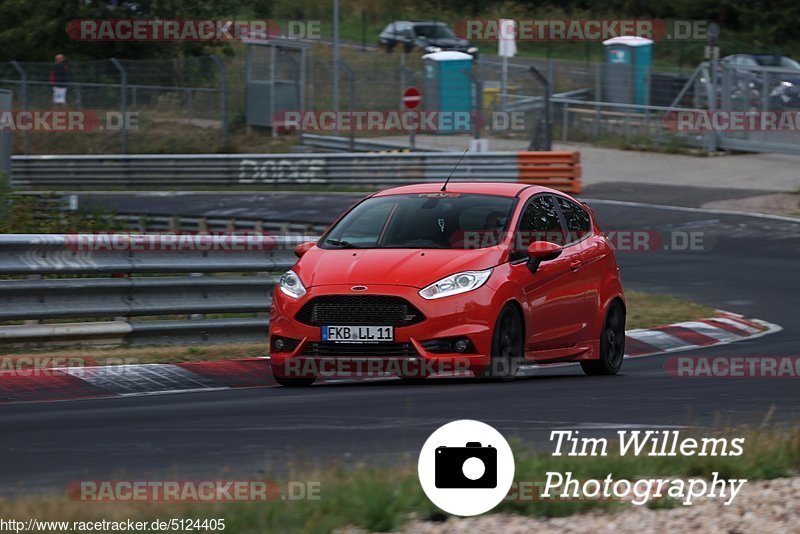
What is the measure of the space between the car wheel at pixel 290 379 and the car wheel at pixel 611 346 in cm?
255

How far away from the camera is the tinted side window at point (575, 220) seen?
11.7 meters

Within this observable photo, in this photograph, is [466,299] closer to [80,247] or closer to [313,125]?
[80,247]

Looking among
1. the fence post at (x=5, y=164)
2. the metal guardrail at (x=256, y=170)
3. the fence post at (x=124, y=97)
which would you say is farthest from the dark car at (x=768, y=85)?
the fence post at (x=5, y=164)

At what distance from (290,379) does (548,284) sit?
2085 millimetres

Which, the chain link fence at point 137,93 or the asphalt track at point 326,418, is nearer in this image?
the asphalt track at point 326,418

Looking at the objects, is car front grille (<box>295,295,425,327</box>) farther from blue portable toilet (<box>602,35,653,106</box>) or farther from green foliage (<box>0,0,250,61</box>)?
green foliage (<box>0,0,250,61</box>)

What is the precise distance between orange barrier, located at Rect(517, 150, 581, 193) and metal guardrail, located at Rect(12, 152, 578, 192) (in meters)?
0.05

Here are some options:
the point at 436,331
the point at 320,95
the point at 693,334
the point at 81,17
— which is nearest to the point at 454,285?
the point at 436,331

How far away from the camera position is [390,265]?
10148 millimetres

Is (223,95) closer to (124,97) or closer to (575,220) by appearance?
(124,97)

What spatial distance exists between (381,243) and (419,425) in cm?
301

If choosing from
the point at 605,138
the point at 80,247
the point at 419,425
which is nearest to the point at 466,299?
the point at 419,425

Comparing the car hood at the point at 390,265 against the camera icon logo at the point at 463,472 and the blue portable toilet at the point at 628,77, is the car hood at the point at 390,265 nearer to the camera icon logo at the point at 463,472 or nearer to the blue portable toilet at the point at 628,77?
the camera icon logo at the point at 463,472

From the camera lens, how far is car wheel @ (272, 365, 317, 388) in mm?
10350
